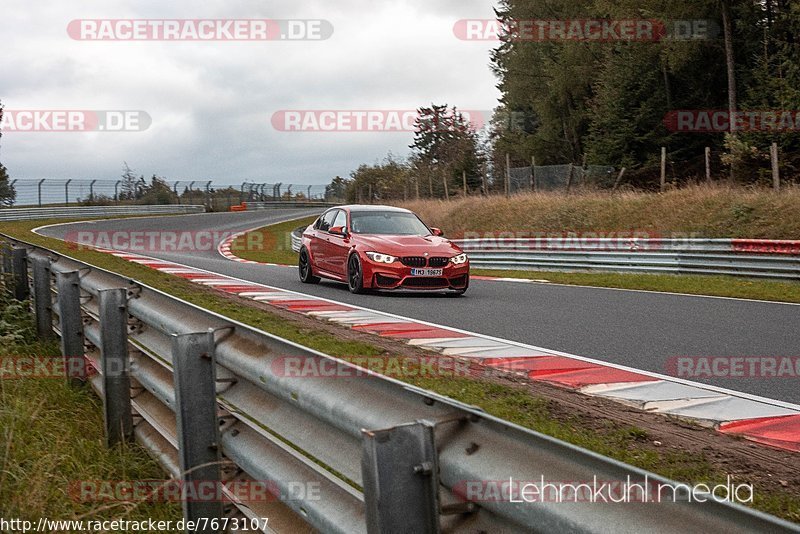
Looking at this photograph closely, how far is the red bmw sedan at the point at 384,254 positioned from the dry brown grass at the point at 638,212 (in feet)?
30.5

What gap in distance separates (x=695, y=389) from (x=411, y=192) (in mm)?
37628

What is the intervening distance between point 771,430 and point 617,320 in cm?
509

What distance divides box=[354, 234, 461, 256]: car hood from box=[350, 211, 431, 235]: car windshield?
1.20 feet

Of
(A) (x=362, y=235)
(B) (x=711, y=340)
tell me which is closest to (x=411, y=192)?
(A) (x=362, y=235)

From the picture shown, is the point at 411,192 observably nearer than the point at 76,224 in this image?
No

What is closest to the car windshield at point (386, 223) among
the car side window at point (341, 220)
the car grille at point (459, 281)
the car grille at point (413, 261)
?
the car side window at point (341, 220)

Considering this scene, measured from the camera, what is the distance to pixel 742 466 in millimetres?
4457

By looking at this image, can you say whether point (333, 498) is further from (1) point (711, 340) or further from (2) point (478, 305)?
(2) point (478, 305)

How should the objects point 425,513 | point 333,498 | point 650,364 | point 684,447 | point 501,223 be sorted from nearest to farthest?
point 425,513 < point 333,498 < point 684,447 < point 650,364 < point 501,223

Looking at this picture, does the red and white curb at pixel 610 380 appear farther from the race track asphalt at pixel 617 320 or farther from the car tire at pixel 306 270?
the car tire at pixel 306 270

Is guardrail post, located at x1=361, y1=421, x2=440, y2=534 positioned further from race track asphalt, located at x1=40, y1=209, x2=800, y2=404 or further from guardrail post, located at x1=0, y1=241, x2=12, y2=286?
guardrail post, located at x1=0, y1=241, x2=12, y2=286

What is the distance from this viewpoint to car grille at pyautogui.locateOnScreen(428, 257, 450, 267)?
44.3ft

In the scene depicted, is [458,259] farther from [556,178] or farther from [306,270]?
[556,178]

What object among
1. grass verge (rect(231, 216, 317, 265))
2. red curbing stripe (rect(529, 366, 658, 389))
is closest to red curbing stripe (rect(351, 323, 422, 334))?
red curbing stripe (rect(529, 366, 658, 389))
